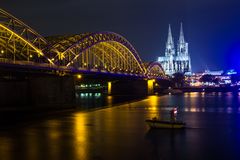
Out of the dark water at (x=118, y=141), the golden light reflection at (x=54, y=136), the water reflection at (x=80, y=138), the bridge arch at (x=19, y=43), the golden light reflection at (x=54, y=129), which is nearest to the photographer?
the dark water at (x=118, y=141)

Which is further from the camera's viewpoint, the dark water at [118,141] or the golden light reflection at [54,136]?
the golden light reflection at [54,136]

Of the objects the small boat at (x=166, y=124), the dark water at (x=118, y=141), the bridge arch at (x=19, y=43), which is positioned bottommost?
the dark water at (x=118, y=141)

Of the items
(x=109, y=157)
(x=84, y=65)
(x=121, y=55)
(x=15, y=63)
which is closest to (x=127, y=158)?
(x=109, y=157)

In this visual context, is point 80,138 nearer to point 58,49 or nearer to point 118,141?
point 118,141

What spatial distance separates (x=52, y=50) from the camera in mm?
101750

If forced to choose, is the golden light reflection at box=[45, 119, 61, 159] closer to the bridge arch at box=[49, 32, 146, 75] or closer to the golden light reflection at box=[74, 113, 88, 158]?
the golden light reflection at box=[74, 113, 88, 158]

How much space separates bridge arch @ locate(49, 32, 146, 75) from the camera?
106 meters

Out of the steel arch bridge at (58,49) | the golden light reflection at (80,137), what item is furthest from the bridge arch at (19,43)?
the golden light reflection at (80,137)

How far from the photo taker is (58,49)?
106688mm

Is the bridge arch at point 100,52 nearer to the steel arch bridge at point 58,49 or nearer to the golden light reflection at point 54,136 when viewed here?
the steel arch bridge at point 58,49

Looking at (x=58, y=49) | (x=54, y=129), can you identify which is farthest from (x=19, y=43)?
(x=54, y=129)

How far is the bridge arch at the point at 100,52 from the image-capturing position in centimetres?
10625

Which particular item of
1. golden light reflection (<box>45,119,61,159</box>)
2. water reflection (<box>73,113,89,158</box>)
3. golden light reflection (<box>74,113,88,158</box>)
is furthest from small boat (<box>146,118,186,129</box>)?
golden light reflection (<box>45,119,61,159</box>)

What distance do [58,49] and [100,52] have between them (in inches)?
1751
